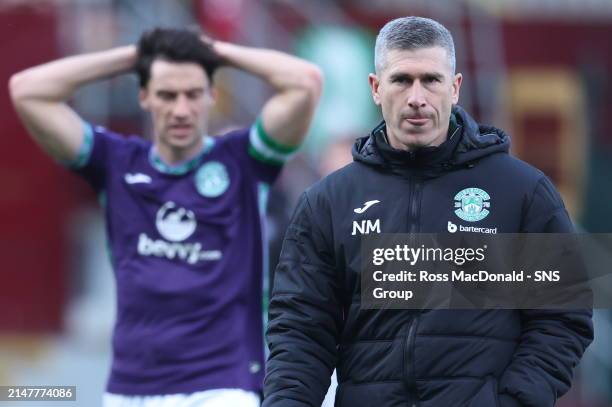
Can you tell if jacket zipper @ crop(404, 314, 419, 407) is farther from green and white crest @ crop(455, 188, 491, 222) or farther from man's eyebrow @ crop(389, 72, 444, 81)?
man's eyebrow @ crop(389, 72, 444, 81)

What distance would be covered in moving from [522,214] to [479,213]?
0.43ft

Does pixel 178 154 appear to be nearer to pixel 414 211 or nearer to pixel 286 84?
pixel 286 84

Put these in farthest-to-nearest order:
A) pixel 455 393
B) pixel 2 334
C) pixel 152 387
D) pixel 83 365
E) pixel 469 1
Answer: pixel 469 1 < pixel 2 334 < pixel 83 365 < pixel 152 387 < pixel 455 393

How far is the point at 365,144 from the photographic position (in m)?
4.69

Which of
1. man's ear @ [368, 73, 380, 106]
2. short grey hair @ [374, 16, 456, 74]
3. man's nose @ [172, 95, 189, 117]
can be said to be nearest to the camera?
short grey hair @ [374, 16, 456, 74]

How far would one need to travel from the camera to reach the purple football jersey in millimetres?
6164

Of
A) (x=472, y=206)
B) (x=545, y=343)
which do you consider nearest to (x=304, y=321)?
(x=472, y=206)

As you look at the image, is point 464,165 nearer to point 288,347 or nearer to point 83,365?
point 288,347

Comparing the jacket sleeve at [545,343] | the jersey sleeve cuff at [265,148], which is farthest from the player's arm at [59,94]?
the jacket sleeve at [545,343]

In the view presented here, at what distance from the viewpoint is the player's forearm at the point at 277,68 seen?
6.74m

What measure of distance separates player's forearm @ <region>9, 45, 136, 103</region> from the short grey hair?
7.85 feet

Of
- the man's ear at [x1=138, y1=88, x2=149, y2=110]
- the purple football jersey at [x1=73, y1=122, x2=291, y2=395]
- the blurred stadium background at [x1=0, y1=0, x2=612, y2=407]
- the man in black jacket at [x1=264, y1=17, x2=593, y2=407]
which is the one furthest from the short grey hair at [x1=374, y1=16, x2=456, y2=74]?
the blurred stadium background at [x1=0, y1=0, x2=612, y2=407]

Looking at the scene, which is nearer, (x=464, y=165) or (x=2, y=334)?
(x=464, y=165)

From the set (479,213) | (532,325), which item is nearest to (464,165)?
(479,213)
